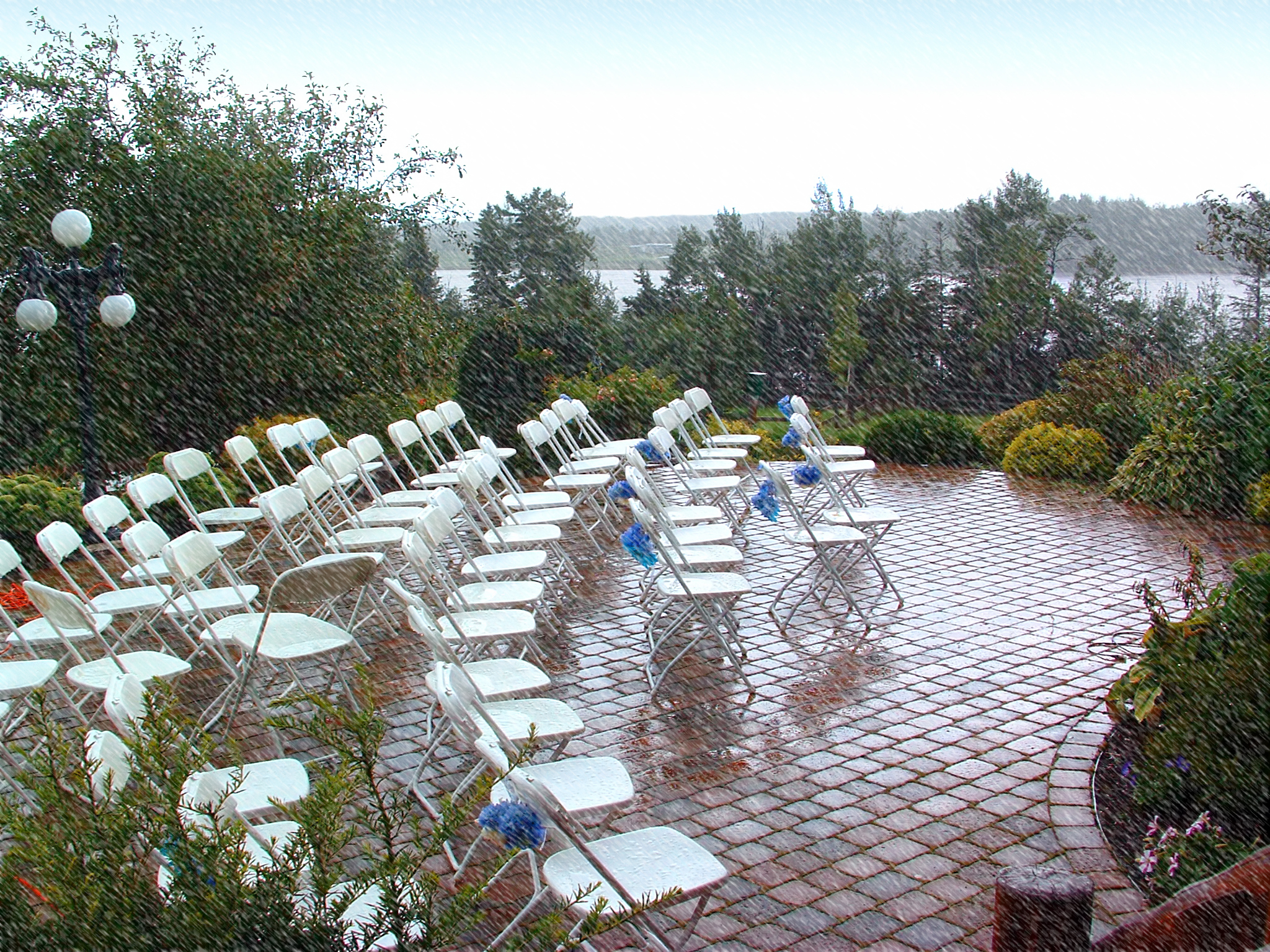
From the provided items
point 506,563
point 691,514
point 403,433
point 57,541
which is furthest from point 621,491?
point 57,541

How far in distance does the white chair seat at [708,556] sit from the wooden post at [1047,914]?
3157mm

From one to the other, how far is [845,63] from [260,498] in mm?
4777

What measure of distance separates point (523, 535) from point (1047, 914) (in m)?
4.25

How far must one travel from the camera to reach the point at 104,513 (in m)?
5.23

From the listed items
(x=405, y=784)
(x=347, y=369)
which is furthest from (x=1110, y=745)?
(x=347, y=369)

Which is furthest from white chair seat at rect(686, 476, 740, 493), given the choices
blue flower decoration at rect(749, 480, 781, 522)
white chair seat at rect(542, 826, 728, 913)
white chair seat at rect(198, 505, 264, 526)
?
white chair seat at rect(542, 826, 728, 913)

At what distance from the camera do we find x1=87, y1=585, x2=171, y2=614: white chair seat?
5.05 m

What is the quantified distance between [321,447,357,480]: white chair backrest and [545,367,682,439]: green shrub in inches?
197

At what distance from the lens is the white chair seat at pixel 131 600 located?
5051 millimetres

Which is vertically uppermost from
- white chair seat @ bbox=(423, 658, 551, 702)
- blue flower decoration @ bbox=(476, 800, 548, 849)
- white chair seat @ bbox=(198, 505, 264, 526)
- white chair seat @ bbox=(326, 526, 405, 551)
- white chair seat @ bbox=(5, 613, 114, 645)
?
blue flower decoration @ bbox=(476, 800, 548, 849)

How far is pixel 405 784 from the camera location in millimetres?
4098

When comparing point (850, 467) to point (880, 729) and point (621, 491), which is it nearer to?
point (621, 491)

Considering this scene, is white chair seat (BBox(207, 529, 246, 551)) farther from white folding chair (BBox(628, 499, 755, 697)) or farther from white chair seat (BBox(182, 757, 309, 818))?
white chair seat (BBox(182, 757, 309, 818))

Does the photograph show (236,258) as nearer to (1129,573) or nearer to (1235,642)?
(1129,573)
